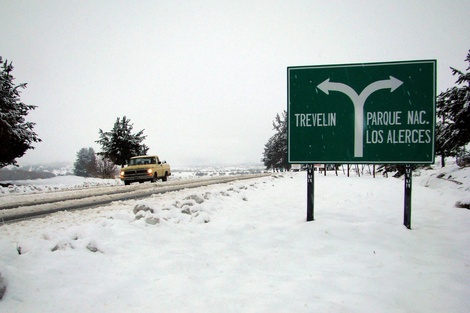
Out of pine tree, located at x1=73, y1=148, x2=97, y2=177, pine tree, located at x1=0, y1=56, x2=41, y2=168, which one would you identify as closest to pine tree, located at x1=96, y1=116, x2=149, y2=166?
pine tree, located at x1=0, y1=56, x2=41, y2=168

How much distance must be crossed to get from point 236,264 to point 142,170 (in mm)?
16826

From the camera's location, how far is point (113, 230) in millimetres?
4688

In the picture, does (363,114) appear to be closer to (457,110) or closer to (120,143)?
(457,110)

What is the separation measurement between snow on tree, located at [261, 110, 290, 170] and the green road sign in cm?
4718

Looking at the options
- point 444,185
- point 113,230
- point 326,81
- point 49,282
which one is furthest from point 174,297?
point 444,185

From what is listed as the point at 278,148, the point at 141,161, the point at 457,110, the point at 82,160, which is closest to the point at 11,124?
the point at 141,161

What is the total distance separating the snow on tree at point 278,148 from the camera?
54778 millimetres

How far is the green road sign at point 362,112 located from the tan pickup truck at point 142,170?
15211mm

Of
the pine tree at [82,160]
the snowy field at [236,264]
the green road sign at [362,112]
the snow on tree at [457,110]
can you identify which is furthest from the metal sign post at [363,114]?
the pine tree at [82,160]

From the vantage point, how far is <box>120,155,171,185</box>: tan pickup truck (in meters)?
19.3

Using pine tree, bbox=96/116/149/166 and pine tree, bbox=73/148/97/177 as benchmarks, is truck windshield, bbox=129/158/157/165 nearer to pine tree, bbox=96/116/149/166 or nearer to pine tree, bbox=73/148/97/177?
pine tree, bbox=96/116/149/166

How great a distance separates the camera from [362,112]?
590 centimetres

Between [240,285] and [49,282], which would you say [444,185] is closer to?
[240,285]

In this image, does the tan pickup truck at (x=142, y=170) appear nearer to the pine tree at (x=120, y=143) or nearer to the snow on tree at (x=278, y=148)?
the pine tree at (x=120, y=143)
